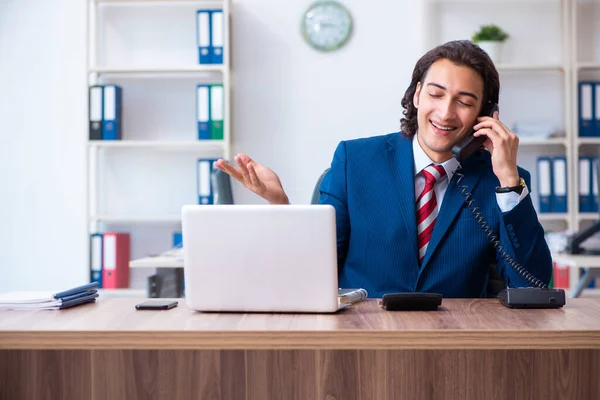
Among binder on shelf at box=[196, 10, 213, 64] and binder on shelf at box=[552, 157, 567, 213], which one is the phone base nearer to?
binder on shelf at box=[552, 157, 567, 213]

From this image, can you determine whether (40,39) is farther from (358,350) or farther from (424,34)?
Answer: (358,350)

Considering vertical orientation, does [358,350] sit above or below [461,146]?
below

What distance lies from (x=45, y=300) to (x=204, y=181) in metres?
2.60

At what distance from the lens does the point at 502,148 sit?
179 centimetres

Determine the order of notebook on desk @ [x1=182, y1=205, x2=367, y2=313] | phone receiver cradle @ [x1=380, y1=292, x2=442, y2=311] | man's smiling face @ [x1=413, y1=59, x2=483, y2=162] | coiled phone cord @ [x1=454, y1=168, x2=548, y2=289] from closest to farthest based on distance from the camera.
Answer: notebook on desk @ [x1=182, y1=205, x2=367, y2=313] → phone receiver cradle @ [x1=380, y1=292, x2=442, y2=311] → coiled phone cord @ [x1=454, y1=168, x2=548, y2=289] → man's smiling face @ [x1=413, y1=59, x2=483, y2=162]

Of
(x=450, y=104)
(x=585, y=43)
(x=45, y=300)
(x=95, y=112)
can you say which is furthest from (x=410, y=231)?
(x=585, y=43)

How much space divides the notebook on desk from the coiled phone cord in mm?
535

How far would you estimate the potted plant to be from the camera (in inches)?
164

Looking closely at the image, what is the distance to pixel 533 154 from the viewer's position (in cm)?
439

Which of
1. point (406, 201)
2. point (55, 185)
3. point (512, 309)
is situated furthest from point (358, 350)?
point (55, 185)

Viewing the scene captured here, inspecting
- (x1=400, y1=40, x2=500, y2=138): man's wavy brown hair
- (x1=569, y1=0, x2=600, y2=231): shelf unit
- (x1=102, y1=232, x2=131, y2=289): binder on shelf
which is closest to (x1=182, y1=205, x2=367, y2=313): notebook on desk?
(x1=400, y1=40, x2=500, y2=138): man's wavy brown hair

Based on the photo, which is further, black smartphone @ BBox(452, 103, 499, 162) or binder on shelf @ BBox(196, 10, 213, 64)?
binder on shelf @ BBox(196, 10, 213, 64)

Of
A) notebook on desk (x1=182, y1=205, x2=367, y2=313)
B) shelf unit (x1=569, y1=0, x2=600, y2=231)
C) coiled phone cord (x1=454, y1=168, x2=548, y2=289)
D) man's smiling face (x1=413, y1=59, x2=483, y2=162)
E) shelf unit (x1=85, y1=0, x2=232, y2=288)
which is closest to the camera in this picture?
notebook on desk (x1=182, y1=205, x2=367, y2=313)

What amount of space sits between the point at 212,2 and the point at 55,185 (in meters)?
1.45
